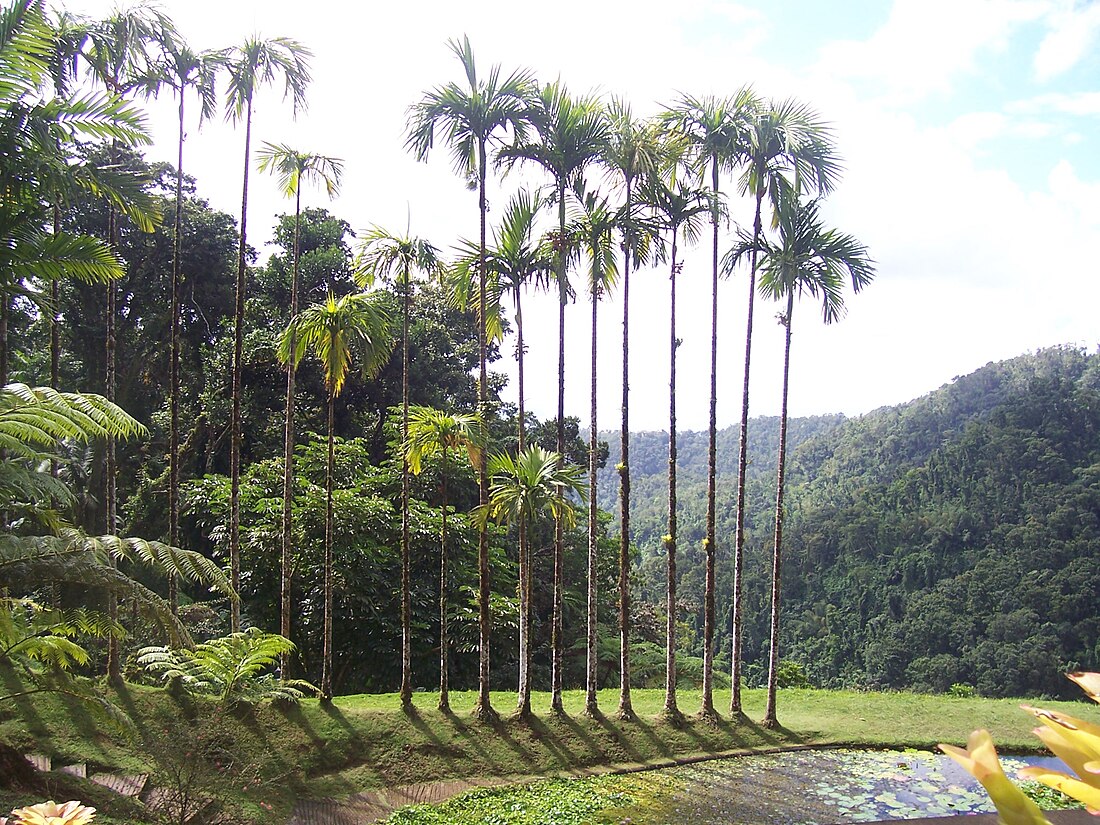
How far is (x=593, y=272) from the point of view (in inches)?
480

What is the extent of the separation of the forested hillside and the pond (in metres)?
12.4

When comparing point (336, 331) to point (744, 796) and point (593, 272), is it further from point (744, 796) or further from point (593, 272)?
point (744, 796)

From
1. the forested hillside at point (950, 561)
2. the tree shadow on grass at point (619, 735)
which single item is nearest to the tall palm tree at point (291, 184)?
the tree shadow on grass at point (619, 735)

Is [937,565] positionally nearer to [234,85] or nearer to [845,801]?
[845,801]

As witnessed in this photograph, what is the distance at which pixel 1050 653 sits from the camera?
2370cm

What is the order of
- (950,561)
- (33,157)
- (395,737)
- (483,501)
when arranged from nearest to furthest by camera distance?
1. (33,157)
2. (395,737)
3. (483,501)
4. (950,561)

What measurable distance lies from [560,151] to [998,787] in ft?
39.2

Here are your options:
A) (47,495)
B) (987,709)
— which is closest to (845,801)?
(987,709)

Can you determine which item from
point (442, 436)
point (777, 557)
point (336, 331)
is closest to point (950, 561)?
point (777, 557)

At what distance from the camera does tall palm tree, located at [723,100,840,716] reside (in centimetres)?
1207

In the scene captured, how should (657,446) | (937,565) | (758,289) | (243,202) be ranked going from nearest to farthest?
1. (243,202)
2. (758,289)
3. (937,565)
4. (657,446)

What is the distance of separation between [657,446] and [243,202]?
182 ft

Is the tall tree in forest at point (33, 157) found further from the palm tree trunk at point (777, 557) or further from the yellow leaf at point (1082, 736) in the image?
the palm tree trunk at point (777, 557)

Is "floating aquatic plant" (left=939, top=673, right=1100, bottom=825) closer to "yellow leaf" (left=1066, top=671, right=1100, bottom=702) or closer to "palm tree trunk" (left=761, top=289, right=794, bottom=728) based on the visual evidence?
"yellow leaf" (left=1066, top=671, right=1100, bottom=702)
